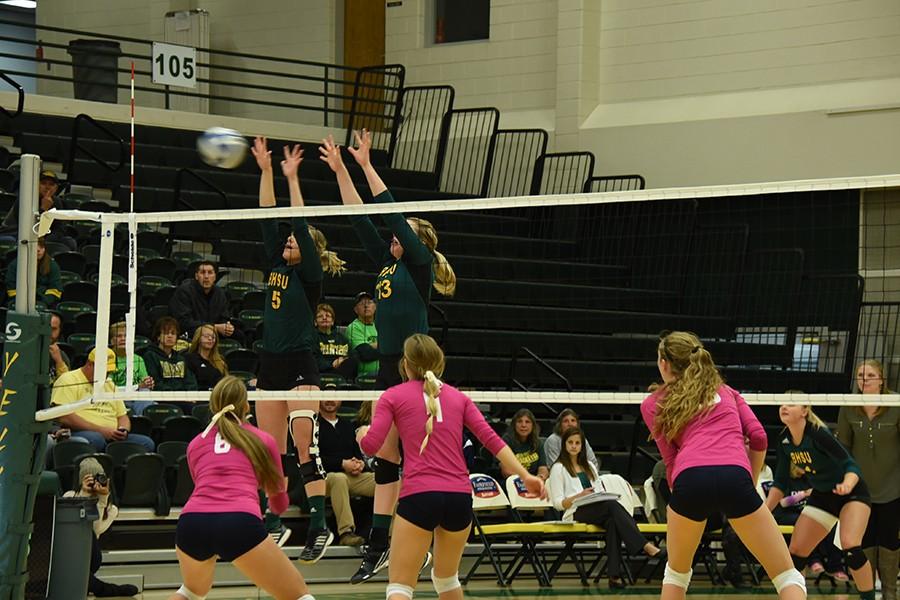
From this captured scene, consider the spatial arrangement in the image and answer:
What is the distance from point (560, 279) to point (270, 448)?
947cm

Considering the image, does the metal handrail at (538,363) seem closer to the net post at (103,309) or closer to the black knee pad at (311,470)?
the black knee pad at (311,470)

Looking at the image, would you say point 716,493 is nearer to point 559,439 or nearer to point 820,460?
point 820,460

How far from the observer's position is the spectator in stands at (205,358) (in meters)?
12.0

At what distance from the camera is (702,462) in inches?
272

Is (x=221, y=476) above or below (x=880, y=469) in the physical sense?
above

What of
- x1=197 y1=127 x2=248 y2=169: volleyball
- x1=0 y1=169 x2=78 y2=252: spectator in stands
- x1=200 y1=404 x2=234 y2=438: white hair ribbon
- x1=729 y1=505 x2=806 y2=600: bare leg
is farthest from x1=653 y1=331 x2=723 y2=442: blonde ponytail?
x1=0 y1=169 x2=78 y2=252: spectator in stands

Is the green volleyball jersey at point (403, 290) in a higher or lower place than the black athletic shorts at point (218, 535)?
higher

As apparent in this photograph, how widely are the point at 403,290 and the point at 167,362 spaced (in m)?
3.97

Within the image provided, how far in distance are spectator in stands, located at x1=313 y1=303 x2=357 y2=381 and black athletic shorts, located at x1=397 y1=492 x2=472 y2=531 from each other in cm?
522

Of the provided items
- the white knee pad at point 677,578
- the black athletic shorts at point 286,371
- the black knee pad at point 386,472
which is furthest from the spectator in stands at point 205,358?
the white knee pad at point 677,578

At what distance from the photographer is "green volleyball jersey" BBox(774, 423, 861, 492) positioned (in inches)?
367

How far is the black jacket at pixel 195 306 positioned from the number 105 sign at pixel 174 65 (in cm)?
568

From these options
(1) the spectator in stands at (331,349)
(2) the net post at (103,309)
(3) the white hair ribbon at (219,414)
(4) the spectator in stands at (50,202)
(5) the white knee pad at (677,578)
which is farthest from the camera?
(4) the spectator in stands at (50,202)

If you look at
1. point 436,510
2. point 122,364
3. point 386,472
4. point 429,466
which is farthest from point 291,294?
point 122,364
